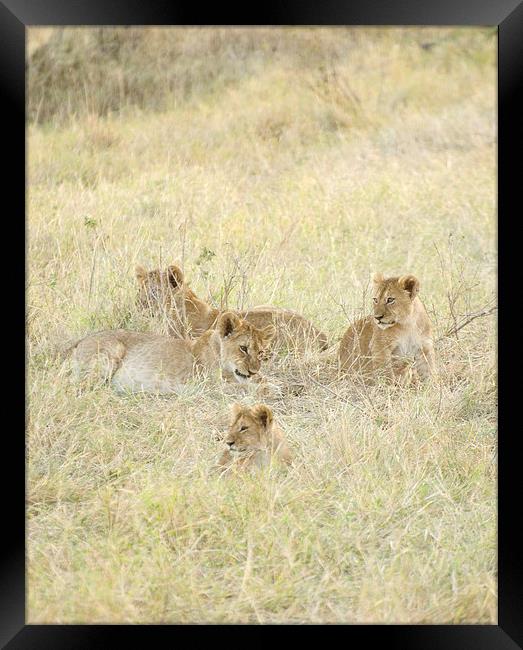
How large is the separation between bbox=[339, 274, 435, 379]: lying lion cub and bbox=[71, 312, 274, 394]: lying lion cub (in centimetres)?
53

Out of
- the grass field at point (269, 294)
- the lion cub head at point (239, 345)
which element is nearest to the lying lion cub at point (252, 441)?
the grass field at point (269, 294)

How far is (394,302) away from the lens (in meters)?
6.80

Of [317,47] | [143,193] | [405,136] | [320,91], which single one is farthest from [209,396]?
[317,47]

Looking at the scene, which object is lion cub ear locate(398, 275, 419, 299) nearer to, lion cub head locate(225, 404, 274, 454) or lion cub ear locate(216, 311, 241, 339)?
lion cub ear locate(216, 311, 241, 339)

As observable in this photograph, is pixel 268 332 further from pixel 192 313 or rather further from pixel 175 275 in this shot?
pixel 175 275

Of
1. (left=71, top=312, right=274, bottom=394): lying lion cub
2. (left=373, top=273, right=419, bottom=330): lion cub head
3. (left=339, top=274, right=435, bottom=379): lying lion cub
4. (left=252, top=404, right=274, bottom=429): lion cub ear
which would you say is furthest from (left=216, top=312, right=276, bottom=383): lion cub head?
(left=252, top=404, right=274, bottom=429): lion cub ear

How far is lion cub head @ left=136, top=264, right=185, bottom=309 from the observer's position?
24.1 feet

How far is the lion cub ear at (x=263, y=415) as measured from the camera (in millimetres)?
5641

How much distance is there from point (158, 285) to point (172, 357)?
0.91 metres

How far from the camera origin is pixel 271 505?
5211 mm
